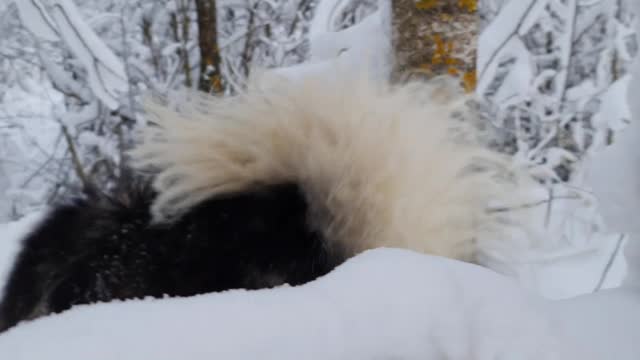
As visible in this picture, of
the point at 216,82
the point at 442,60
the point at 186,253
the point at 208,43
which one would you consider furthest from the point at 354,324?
the point at 208,43

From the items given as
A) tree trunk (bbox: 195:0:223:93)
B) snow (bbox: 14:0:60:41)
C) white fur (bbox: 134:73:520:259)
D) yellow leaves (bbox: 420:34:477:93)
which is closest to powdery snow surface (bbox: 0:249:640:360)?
white fur (bbox: 134:73:520:259)

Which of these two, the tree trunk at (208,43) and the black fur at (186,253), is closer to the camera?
the black fur at (186,253)

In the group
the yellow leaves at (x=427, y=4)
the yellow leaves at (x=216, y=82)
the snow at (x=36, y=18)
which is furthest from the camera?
the yellow leaves at (x=216, y=82)

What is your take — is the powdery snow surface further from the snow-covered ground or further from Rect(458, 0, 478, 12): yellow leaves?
Rect(458, 0, 478, 12): yellow leaves

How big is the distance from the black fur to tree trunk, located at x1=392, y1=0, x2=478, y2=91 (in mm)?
719

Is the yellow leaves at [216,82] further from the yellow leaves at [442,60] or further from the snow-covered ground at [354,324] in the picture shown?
the snow-covered ground at [354,324]

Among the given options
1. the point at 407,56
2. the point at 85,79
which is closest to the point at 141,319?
the point at 407,56

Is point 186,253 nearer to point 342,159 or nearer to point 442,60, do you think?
point 342,159

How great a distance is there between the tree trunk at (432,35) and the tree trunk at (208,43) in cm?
189

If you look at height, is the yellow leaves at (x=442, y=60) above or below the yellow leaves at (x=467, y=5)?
below

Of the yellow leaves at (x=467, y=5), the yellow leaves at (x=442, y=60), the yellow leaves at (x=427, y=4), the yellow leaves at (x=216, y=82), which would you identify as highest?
the yellow leaves at (x=427, y=4)

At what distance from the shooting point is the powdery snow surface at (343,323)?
44 cm

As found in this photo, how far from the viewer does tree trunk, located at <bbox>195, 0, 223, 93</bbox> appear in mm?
3463

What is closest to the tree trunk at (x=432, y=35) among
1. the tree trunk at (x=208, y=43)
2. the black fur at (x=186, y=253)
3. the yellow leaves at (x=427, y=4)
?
the yellow leaves at (x=427, y=4)
